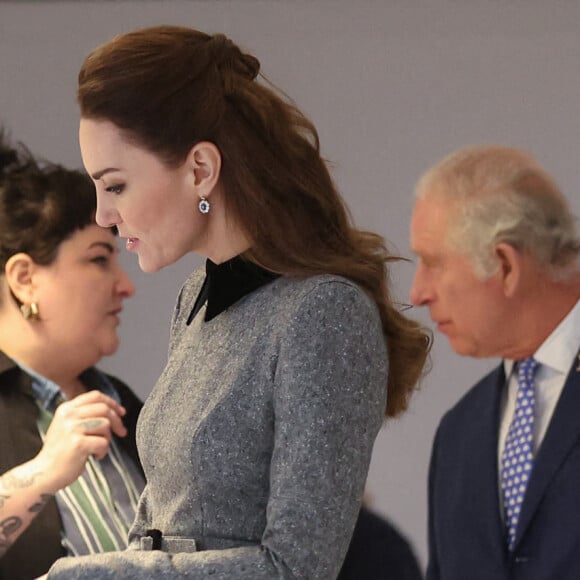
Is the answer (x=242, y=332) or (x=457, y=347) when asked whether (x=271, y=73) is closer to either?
(x=457, y=347)

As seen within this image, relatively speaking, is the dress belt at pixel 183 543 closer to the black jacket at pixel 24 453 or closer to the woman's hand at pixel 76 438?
the woman's hand at pixel 76 438

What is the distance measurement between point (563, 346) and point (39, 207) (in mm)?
1157

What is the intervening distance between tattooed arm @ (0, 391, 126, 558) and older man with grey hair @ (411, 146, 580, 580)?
2.10 ft

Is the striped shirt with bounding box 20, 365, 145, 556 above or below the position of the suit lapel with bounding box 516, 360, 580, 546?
below

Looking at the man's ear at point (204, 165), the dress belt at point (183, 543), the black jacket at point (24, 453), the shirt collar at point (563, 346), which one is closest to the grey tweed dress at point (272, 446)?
the dress belt at point (183, 543)

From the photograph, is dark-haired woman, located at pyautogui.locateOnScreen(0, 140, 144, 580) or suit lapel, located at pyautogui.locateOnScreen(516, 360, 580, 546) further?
dark-haired woman, located at pyautogui.locateOnScreen(0, 140, 144, 580)

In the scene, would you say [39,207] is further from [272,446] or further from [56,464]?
[272,446]

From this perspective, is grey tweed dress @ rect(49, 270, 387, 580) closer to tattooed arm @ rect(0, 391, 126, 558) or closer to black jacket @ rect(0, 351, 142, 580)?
tattooed arm @ rect(0, 391, 126, 558)

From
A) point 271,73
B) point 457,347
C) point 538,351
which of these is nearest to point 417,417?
point 457,347

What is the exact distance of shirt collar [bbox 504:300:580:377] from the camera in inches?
83.7

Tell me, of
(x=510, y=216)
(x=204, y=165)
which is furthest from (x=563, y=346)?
(x=204, y=165)

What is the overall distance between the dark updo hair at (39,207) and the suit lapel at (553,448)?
3.78ft

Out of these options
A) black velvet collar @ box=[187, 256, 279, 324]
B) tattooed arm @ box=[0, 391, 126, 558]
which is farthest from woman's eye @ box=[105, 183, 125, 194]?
tattooed arm @ box=[0, 391, 126, 558]

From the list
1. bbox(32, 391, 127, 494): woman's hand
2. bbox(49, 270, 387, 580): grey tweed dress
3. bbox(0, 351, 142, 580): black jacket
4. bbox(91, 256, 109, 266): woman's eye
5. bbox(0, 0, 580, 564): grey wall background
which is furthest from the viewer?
bbox(91, 256, 109, 266): woman's eye
